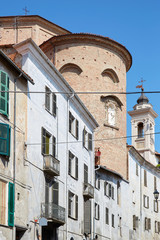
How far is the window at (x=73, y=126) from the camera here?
33.6 metres

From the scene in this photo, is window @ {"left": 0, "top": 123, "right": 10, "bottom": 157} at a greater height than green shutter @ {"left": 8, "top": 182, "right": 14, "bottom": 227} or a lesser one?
greater

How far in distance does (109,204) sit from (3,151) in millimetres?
22660

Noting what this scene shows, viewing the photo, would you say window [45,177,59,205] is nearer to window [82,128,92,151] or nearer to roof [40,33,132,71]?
window [82,128,92,151]

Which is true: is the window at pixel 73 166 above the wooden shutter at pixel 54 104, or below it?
below

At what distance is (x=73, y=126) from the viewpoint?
34.2 meters

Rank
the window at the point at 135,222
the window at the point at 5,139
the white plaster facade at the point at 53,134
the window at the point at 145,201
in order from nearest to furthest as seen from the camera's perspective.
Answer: the window at the point at 5,139, the white plaster facade at the point at 53,134, the window at the point at 135,222, the window at the point at 145,201

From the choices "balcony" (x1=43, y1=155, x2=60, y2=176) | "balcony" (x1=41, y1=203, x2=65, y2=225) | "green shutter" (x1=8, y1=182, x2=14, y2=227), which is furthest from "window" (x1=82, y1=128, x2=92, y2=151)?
"green shutter" (x1=8, y1=182, x2=14, y2=227)

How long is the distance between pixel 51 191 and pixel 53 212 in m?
1.39

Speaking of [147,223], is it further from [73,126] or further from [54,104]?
[54,104]

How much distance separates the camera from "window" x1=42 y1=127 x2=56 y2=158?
90.7 feet

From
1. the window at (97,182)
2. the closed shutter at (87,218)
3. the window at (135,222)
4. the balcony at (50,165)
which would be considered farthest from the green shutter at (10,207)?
the window at (135,222)

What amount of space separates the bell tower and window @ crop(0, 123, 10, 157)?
1947 inches

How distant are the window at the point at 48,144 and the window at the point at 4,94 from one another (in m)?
4.83

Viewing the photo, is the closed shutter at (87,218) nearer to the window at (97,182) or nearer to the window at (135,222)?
the window at (97,182)
